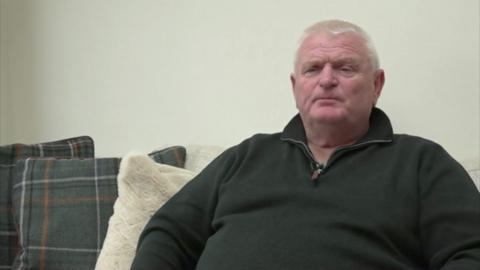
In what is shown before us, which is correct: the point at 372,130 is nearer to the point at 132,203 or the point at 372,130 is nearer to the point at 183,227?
the point at 183,227

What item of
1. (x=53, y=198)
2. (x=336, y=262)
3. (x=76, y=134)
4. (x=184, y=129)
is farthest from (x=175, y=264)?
(x=76, y=134)

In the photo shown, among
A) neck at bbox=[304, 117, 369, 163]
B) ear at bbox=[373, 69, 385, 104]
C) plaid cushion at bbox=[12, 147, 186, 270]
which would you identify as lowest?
plaid cushion at bbox=[12, 147, 186, 270]

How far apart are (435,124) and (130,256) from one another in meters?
1.07

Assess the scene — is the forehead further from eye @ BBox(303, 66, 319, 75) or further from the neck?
the neck

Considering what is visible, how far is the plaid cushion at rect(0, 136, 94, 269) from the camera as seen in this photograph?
1626mm

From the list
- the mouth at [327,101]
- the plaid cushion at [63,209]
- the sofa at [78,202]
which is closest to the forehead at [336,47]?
the mouth at [327,101]

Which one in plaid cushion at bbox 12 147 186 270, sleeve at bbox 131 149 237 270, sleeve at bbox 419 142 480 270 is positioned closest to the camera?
sleeve at bbox 419 142 480 270

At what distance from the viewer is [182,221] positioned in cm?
134

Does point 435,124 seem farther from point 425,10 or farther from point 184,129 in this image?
point 184,129

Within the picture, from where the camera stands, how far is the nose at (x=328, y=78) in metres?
1.37

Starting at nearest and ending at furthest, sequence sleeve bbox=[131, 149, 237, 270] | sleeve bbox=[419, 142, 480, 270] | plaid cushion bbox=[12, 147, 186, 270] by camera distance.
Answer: sleeve bbox=[419, 142, 480, 270] < sleeve bbox=[131, 149, 237, 270] < plaid cushion bbox=[12, 147, 186, 270]

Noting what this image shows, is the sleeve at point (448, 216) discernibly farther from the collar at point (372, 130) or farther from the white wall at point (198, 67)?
the white wall at point (198, 67)

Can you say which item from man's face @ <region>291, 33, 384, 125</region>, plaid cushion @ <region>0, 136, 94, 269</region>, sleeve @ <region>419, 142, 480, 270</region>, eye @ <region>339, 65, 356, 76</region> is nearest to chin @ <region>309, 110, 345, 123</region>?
man's face @ <region>291, 33, 384, 125</region>

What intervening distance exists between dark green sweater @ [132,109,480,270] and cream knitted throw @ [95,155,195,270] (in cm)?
6
